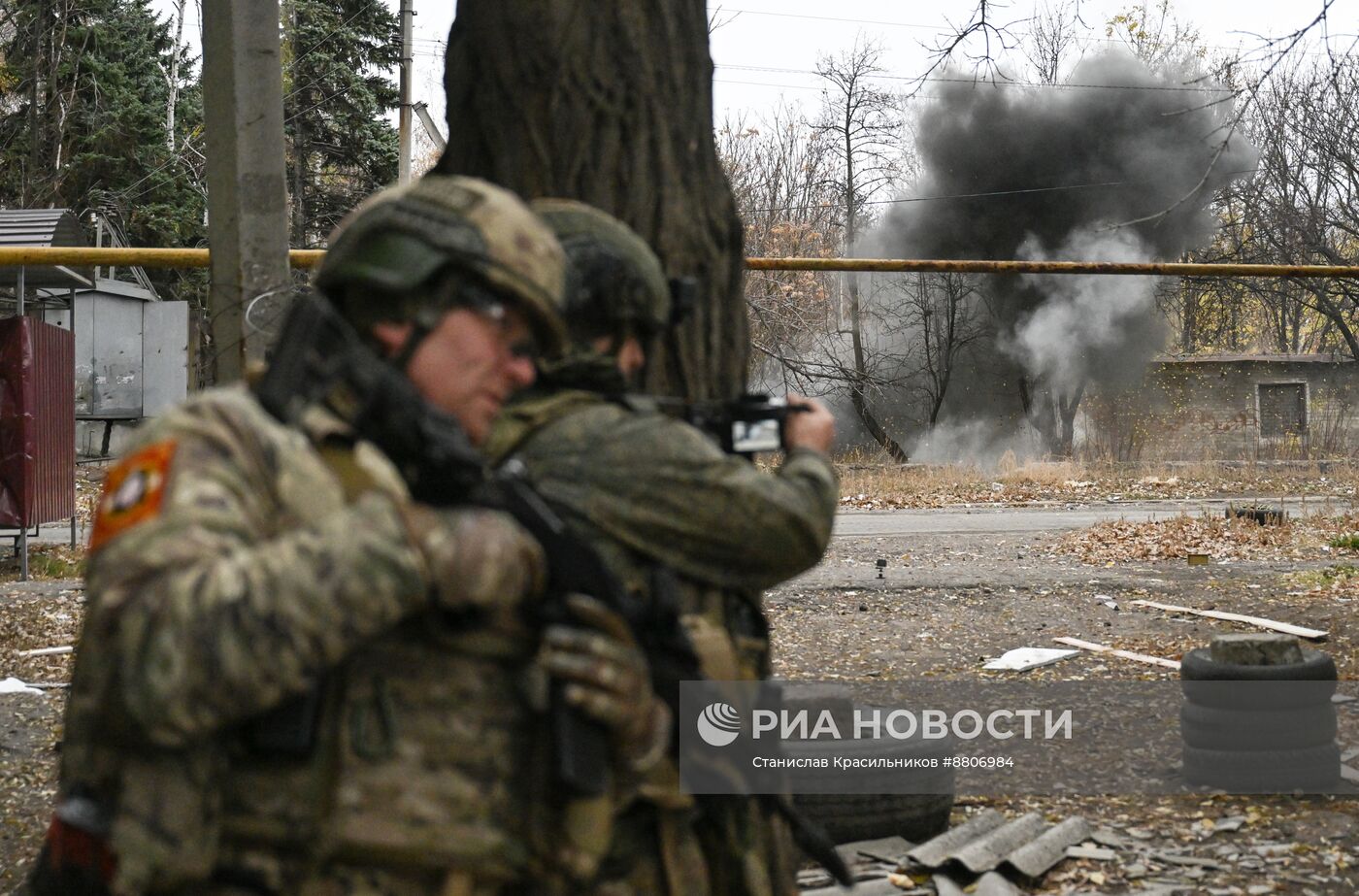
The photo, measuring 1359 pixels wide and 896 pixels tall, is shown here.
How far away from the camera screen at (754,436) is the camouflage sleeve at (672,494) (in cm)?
20

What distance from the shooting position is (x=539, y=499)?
1.82 m

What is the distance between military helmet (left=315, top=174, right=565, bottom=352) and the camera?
1754 millimetres

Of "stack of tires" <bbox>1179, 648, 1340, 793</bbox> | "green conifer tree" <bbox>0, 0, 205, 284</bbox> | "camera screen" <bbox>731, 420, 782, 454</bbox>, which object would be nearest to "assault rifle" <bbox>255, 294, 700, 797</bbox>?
"camera screen" <bbox>731, 420, 782, 454</bbox>

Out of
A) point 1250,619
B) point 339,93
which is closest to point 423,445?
point 1250,619

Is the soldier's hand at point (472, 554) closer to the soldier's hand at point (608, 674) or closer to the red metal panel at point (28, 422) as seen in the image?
the soldier's hand at point (608, 674)

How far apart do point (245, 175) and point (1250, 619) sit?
24.4 ft

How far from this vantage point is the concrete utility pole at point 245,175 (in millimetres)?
4012

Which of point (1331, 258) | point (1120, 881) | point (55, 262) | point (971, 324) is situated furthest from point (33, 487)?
point (1331, 258)

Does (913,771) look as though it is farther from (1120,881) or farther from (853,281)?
(853,281)

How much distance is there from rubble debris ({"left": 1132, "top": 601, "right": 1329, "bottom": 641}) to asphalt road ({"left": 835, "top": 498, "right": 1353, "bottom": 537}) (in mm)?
5360

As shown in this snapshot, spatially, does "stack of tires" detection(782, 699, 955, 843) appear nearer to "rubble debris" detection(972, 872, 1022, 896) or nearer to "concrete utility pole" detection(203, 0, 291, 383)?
"rubble debris" detection(972, 872, 1022, 896)

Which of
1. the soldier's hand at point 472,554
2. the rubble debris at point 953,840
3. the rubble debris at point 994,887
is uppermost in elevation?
the soldier's hand at point 472,554

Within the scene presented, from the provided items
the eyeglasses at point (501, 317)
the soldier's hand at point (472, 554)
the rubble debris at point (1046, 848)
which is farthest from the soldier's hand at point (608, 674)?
the rubble debris at point (1046, 848)

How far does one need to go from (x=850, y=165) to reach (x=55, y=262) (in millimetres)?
27431
